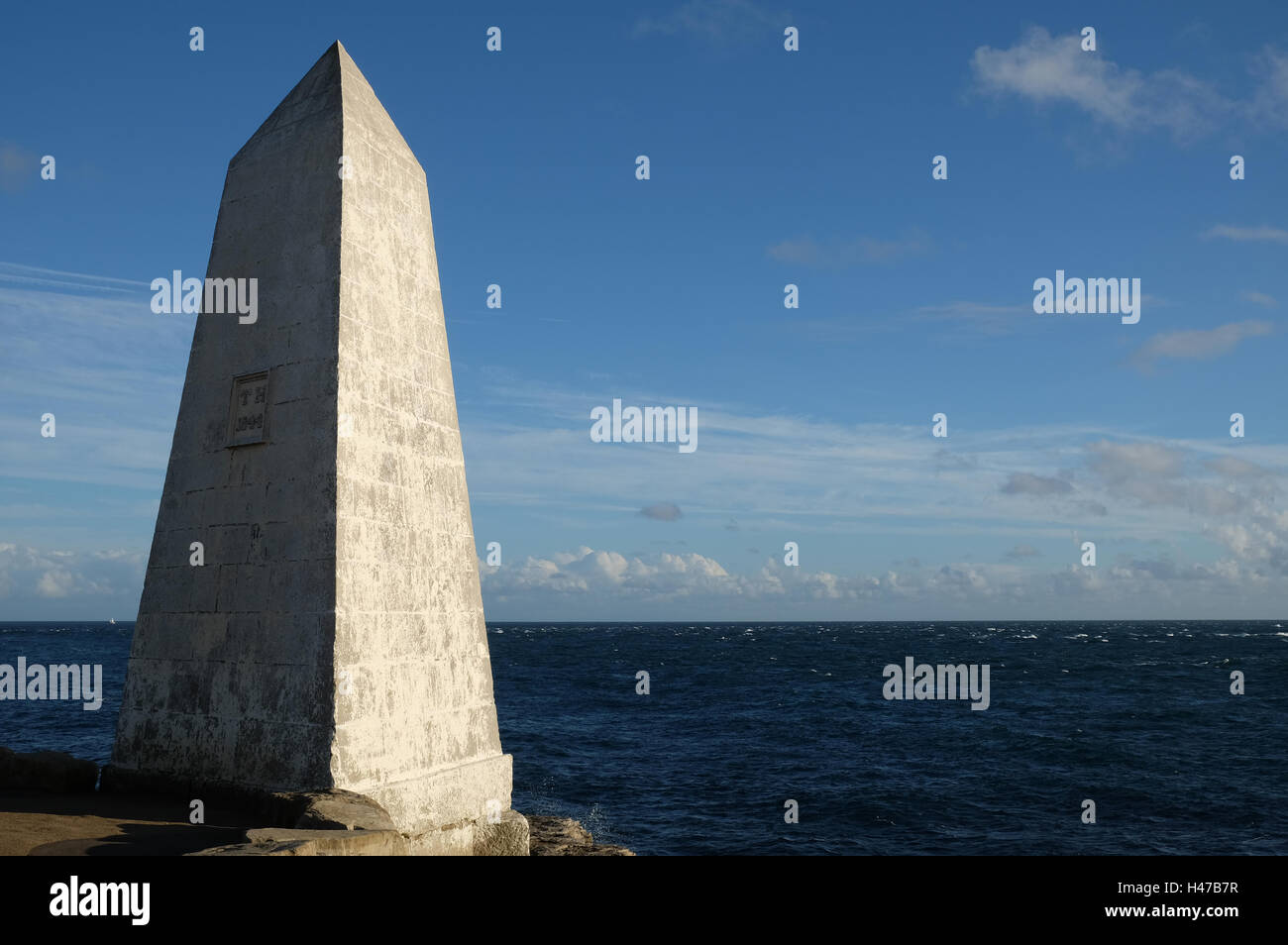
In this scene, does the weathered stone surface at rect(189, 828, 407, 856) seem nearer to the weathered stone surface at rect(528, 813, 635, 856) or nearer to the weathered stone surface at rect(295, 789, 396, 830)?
the weathered stone surface at rect(295, 789, 396, 830)

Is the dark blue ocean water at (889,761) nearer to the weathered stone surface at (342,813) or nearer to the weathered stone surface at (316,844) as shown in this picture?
the weathered stone surface at (342,813)

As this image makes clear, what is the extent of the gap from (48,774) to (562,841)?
7.16 meters

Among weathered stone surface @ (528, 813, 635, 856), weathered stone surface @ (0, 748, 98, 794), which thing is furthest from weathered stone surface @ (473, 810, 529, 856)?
weathered stone surface @ (0, 748, 98, 794)

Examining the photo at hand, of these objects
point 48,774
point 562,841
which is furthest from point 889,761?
point 48,774

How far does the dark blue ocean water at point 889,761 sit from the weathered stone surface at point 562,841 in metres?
3.09

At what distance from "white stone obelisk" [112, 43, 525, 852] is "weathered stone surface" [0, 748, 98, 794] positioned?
1.19 feet

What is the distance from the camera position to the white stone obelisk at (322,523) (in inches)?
313

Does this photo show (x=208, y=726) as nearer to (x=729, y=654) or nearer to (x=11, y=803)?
(x=11, y=803)

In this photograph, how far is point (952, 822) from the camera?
66.5 ft

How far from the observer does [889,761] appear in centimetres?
2750

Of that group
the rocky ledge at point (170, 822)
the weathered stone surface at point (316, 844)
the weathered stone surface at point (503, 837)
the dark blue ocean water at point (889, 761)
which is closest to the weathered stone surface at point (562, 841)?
the weathered stone surface at point (503, 837)

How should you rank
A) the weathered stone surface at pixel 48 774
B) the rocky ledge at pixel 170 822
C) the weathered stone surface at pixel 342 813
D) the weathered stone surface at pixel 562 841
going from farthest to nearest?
1. the weathered stone surface at pixel 562 841
2. the weathered stone surface at pixel 48 774
3. the weathered stone surface at pixel 342 813
4. the rocky ledge at pixel 170 822

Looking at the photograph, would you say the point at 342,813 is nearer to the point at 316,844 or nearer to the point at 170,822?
the point at 316,844
